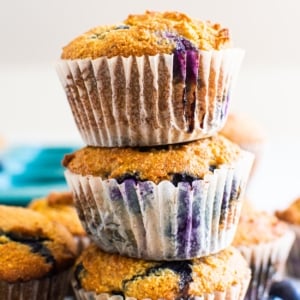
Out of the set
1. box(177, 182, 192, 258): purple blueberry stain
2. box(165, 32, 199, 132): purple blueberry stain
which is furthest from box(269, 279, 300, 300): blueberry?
box(165, 32, 199, 132): purple blueberry stain

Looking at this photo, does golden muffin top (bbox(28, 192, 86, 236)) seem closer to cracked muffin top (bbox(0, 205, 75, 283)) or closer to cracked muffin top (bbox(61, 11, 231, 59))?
cracked muffin top (bbox(0, 205, 75, 283))

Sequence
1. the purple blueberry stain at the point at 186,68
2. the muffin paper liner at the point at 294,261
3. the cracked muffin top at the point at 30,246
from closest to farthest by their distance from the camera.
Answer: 1. the purple blueberry stain at the point at 186,68
2. the cracked muffin top at the point at 30,246
3. the muffin paper liner at the point at 294,261

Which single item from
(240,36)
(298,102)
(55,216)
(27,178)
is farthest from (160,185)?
(298,102)

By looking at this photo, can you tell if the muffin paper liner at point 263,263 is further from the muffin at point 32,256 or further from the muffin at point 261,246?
the muffin at point 32,256

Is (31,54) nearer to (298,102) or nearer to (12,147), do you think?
(12,147)

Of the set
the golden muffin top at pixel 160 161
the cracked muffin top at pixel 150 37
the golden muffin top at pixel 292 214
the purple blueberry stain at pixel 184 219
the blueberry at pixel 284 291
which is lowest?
the golden muffin top at pixel 292 214

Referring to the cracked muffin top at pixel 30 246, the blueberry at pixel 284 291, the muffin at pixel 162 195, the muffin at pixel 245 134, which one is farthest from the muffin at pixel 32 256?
the muffin at pixel 245 134
